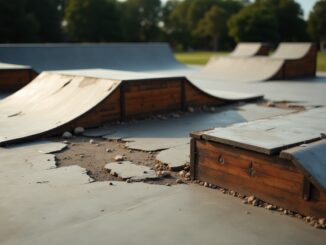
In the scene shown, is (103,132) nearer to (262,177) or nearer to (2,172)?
(2,172)

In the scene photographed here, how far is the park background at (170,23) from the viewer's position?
121 feet

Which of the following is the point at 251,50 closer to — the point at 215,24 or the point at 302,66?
the point at 302,66

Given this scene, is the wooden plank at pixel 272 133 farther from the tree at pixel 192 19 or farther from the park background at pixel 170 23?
the tree at pixel 192 19

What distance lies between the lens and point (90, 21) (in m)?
43.7

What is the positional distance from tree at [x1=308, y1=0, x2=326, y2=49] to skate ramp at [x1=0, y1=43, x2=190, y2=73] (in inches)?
1523

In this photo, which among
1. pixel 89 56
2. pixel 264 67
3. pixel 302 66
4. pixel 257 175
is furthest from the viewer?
pixel 89 56

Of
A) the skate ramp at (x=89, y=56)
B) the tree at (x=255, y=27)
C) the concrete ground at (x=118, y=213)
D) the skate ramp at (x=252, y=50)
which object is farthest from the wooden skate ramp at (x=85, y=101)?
the tree at (x=255, y=27)

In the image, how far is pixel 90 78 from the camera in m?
8.22

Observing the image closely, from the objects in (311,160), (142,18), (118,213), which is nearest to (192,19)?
(142,18)

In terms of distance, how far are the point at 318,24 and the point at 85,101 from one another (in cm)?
5503

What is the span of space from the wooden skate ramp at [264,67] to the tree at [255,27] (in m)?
34.2

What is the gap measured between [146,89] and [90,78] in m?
1.19

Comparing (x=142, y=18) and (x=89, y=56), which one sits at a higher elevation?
(x=142, y=18)

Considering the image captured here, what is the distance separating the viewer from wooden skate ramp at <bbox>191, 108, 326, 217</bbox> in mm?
3551
